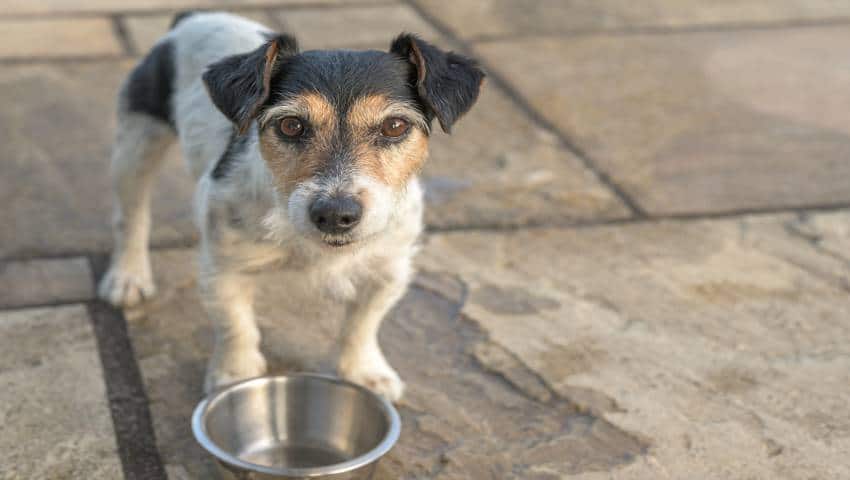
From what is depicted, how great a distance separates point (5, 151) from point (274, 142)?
3.10 m

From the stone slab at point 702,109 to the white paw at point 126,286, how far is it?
258 centimetres

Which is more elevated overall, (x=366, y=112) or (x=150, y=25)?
(x=366, y=112)

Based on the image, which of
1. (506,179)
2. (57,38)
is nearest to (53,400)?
(506,179)

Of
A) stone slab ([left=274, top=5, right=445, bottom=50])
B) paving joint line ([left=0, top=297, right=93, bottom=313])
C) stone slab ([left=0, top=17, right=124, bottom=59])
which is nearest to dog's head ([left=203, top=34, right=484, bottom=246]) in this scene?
paving joint line ([left=0, top=297, right=93, bottom=313])

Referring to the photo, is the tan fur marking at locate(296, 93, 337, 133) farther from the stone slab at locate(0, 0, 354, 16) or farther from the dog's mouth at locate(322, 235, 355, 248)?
the stone slab at locate(0, 0, 354, 16)

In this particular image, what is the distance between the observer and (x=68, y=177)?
6.01m

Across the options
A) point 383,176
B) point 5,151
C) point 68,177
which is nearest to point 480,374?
point 383,176

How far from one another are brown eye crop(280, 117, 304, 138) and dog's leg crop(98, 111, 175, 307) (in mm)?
1297

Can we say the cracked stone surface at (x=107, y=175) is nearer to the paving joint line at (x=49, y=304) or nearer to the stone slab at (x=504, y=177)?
the stone slab at (x=504, y=177)

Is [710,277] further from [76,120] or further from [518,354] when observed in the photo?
[76,120]

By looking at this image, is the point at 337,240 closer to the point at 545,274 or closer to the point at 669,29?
the point at 545,274

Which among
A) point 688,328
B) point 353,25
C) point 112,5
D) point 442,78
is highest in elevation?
point 442,78

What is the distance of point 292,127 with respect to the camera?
145 inches

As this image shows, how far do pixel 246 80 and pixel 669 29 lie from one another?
5516mm
